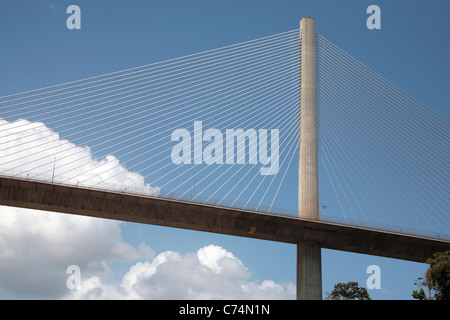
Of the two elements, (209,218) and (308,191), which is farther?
(308,191)

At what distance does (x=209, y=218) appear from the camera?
4753 cm

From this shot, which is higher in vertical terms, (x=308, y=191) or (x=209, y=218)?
(x=308, y=191)

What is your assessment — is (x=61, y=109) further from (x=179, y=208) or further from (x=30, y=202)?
(x=179, y=208)

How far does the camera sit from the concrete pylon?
4747 centimetres

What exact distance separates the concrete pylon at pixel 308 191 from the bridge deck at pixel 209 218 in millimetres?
1333

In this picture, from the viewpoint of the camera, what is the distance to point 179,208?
152 feet

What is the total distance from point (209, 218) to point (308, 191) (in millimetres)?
9224

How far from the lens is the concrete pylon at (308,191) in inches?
1869

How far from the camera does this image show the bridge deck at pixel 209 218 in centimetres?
4453

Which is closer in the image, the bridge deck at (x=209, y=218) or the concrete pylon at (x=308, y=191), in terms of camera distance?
the bridge deck at (x=209, y=218)

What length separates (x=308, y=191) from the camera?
1928 inches
